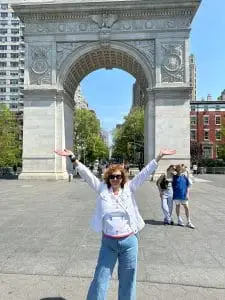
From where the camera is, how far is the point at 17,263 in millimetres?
6910

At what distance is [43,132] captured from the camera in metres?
33.7

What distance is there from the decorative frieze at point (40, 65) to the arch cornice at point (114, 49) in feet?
3.08

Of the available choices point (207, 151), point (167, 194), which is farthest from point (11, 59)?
point (167, 194)

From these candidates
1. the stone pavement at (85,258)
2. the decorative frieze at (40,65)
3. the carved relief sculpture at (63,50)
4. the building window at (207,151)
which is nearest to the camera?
the stone pavement at (85,258)

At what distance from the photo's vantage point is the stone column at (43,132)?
109ft

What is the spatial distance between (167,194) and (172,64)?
2283 centimetres

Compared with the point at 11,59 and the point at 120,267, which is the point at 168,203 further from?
the point at 11,59

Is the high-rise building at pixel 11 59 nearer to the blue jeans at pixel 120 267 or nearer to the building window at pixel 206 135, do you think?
the building window at pixel 206 135

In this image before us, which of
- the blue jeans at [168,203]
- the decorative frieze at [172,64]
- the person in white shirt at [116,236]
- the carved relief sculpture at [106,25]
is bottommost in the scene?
the blue jeans at [168,203]

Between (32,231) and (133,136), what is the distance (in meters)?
68.3

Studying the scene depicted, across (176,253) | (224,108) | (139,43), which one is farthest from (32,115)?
(224,108)

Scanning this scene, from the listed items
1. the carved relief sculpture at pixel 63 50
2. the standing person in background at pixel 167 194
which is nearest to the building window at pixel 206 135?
the carved relief sculpture at pixel 63 50

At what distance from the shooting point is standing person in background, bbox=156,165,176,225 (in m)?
11.6

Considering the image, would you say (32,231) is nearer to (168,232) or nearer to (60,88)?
(168,232)
